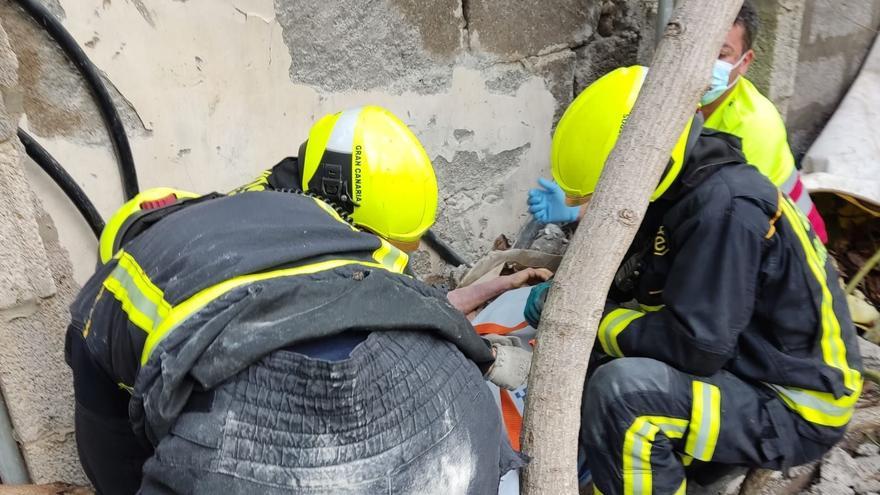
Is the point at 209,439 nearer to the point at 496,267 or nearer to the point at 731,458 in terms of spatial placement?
the point at 731,458

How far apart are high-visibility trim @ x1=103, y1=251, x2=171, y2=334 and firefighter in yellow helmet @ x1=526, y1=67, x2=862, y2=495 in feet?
4.57

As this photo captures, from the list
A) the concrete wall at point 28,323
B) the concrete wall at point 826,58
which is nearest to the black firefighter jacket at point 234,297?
the concrete wall at point 28,323

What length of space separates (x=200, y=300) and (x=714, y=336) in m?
1.43

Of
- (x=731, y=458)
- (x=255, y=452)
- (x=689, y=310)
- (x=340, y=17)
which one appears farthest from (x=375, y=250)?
(x=340, y=17)

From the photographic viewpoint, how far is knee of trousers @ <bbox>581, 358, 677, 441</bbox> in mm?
2051

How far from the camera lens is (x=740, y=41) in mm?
2809

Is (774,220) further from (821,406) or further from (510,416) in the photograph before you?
(510,416)

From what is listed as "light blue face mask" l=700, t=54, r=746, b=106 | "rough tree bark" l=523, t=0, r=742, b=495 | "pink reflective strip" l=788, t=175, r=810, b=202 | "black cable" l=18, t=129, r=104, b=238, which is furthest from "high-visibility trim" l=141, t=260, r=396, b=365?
"pink reflective strip" l=788, t=175, r=810, b=202

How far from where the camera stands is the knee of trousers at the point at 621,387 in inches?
80.7

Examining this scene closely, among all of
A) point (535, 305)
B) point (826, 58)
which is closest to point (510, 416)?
point (535, 305)

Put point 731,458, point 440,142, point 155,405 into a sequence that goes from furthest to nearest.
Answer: point 440,142, point 731,458, point 155,405

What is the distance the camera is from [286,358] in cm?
111

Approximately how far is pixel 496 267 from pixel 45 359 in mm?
1747

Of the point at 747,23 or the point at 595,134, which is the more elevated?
the point at 747,23
